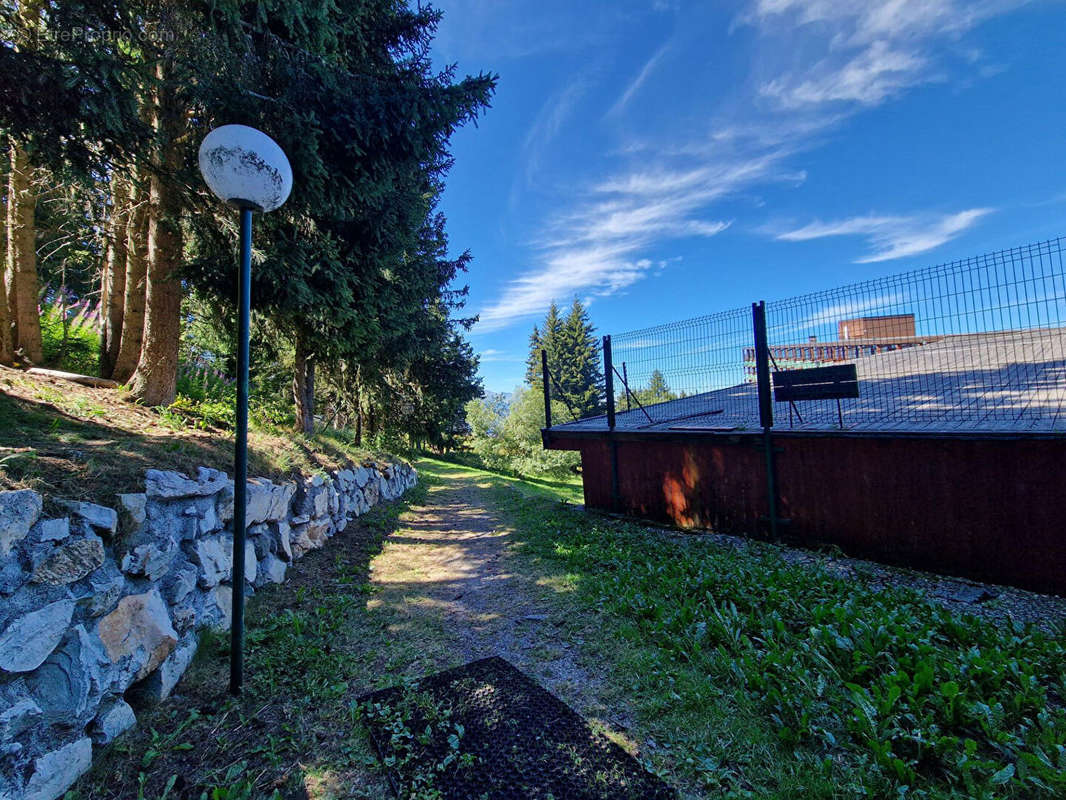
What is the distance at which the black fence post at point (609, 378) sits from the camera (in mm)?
6533

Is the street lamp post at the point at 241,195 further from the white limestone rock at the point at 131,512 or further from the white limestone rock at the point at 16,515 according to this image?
the white limestone rock at the point at 16,515

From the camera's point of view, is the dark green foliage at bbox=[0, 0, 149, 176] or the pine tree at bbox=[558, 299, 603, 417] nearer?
the dark green foliage at bbox=[0, 0, 149, 176]

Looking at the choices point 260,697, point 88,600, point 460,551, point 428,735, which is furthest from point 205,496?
point 460,551

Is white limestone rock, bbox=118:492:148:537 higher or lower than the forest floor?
higher

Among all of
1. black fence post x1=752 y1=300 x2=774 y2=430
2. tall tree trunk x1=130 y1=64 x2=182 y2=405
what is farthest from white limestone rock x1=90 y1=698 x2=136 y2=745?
black fence post x1=752 y1=300 x2=774 y2=430

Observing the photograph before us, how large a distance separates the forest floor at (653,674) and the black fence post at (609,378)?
8.81ft

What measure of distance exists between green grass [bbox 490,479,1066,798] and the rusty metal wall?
2.95 feet

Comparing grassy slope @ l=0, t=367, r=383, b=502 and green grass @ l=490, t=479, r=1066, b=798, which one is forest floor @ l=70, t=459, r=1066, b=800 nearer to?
green grass @ l=490, t=479, r=1066, b=798

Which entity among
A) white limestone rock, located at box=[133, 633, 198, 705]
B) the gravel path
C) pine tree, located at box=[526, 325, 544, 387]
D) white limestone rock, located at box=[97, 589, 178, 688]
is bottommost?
the gravel path

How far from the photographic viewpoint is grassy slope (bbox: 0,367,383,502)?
2.05 m

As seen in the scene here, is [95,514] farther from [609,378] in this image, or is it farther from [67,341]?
[609,378]

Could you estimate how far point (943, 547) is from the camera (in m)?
3.58

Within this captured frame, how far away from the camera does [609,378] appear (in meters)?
6.75

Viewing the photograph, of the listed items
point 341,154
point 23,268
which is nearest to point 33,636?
point 341,154
